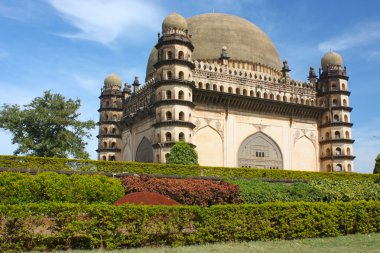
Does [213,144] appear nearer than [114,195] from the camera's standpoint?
No

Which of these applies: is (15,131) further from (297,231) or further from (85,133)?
(297,231)

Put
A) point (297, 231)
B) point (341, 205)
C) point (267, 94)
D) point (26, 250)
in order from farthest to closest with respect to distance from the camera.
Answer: point (267, 94) < point (341, 205) < point (297, 231) < point (26, 250)

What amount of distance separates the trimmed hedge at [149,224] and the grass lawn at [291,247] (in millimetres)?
554

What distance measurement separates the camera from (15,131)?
37.1 m

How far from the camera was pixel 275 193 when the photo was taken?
73.9ft

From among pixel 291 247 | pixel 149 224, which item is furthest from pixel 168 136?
pixel 291 247

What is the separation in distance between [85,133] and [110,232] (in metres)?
26.8

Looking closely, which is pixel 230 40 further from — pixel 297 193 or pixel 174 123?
pixel 297 193

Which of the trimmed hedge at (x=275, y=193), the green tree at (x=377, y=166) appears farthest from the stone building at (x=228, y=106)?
the trimmed hedge at (x=275, y=193)

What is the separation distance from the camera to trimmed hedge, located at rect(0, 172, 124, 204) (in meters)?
17.5

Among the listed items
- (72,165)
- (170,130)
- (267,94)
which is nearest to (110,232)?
(72,165)

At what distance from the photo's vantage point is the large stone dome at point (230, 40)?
140 ft

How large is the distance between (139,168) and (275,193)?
27.5 ft

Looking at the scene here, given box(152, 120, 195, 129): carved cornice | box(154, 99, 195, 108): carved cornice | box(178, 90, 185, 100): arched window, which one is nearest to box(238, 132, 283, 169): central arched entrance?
box(152, 120, 195, 129): carved cornice
